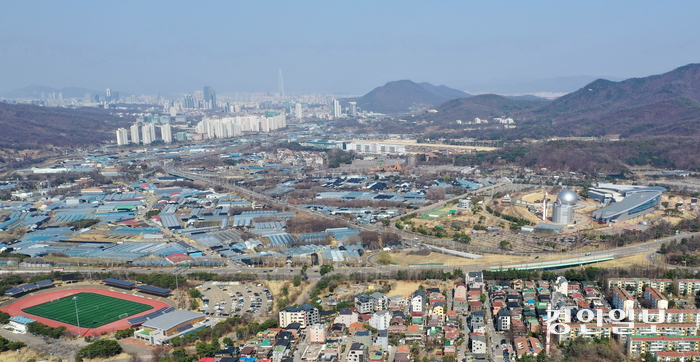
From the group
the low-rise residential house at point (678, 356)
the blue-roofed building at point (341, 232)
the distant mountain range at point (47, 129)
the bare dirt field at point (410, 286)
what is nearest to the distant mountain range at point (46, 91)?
the distant mountain range at point (47, 129)

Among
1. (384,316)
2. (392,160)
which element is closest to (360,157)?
(392,160)

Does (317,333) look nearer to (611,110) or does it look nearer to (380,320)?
(380,320)

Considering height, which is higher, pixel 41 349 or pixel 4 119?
pixel 4 119

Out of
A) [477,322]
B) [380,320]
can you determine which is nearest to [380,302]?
[380,320]

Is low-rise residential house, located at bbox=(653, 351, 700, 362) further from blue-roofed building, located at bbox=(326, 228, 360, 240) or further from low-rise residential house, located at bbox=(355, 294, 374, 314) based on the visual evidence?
blue-roofed building, located at bbox=(326, 228, 360, 240)

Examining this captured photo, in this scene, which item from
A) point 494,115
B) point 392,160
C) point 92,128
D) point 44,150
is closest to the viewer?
point 392,160

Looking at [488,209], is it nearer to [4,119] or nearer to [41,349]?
[41,349]
